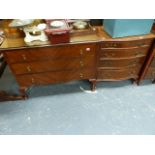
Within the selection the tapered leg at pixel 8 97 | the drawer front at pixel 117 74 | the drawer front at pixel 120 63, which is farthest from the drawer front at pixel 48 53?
the tapered leg at pixel 8 97

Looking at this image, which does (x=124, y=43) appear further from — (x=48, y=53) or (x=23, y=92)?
(x=23, y=92)

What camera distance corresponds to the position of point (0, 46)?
1.53 meters

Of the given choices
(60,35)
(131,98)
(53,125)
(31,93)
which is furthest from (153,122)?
(31,93)

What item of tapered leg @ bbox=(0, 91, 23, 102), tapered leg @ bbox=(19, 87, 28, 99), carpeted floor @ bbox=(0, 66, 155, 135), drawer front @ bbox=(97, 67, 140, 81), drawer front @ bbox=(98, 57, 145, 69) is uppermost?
drawer front @ bbox=(98, 57, 145, 69)

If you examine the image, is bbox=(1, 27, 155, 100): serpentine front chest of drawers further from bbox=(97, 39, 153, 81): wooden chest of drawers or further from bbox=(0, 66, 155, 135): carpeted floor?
bbox=(0, 66, 155, 135): carpeted floor

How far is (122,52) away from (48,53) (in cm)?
Answer: 78

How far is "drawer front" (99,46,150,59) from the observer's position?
1749mm

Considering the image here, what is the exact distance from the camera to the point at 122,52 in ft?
5.79

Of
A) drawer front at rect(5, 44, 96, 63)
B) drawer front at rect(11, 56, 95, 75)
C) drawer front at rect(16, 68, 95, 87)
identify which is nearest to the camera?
drawer front at rect(5, 44, 96, 63)

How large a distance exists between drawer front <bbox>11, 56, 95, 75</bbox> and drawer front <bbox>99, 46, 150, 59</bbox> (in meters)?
0.14

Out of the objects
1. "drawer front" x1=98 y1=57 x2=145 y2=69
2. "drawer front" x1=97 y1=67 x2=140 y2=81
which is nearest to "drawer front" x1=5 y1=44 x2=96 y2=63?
"drawer front" x1=98 y1=57 x2=145 y2=69

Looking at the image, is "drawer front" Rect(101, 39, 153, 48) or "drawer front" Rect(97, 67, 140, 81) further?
"drawer front" Rect(97, 67, 140, 81)

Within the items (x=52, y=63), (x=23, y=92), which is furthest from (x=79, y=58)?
(x=23, y=92)
